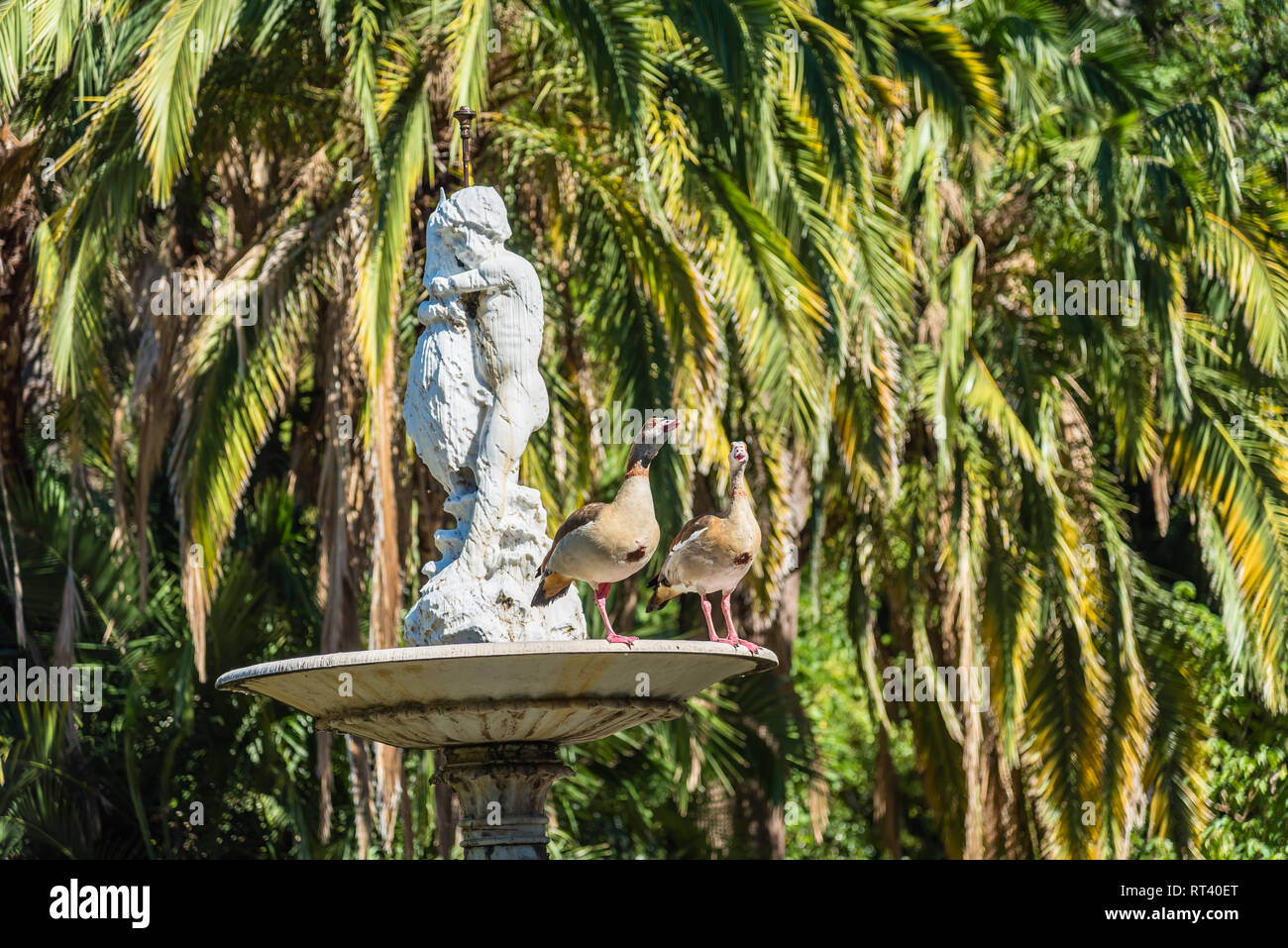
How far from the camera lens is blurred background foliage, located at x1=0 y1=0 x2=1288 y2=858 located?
9.50m

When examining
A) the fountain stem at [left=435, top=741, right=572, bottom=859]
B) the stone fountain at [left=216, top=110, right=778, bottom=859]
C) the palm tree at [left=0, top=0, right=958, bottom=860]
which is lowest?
the fountain stem at [left=435, top=741, right=572, bottom=859]

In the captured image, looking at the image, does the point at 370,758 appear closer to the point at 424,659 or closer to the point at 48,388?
the point at 48,388

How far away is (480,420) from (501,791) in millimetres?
1334

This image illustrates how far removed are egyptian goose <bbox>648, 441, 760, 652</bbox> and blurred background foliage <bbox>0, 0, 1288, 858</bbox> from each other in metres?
3.20

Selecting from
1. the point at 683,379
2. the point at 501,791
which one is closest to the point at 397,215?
the point at 683,379

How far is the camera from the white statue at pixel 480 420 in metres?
6.14

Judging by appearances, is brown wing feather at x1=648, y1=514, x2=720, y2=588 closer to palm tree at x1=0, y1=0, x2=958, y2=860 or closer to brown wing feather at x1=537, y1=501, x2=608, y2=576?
brown wing feather at x1=537, y1=501, x2=608, y2=576

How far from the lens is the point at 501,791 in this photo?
19.8 ft

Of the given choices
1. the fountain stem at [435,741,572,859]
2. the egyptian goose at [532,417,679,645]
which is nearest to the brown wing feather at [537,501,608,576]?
the egyptian goose at [532,417,679,645]

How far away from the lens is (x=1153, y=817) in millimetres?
12156

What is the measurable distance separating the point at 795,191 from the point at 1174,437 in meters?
3.62

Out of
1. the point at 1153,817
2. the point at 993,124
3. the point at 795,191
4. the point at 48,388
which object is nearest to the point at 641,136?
the point at 795,191

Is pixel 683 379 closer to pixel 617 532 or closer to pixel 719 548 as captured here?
pixel 719 548

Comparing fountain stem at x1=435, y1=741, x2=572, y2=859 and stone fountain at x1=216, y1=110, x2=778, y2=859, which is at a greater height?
stone fountain at x1=216, y1=110, x2=778, y2=859
